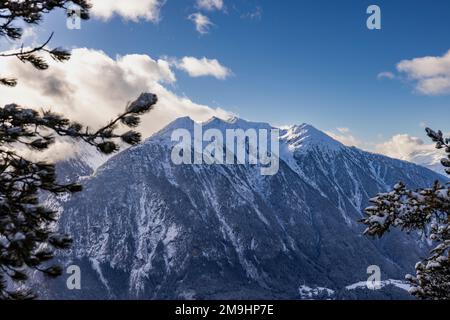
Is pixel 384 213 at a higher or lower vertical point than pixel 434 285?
higher

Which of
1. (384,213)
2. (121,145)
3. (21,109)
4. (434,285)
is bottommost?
(434,285)

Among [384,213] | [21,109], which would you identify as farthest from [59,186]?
[384,213]

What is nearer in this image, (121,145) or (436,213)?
(121,145)
